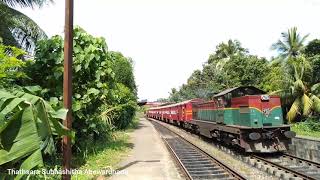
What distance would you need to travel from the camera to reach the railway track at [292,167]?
42.6 feet

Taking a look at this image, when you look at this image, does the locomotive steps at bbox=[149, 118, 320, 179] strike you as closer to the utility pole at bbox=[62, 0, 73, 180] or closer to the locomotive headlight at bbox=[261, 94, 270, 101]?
the locomotive headlight at bbox=[261, 94, 270, 101]

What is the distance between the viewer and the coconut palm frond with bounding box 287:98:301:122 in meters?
31.1

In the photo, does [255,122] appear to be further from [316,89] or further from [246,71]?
[246,71]

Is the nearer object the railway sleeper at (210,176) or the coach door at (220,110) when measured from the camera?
the railway sleeper at (210,176)

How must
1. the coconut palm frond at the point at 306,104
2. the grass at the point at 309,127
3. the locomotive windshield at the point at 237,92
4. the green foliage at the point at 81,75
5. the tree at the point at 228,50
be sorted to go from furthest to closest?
1. the tree at the point at 228,50
2. the coconut palm frond at the point at 306,104
3. the grass at the point at 309,127
4. the locomotive windshield at the point at 237,92
5. the green foliage at the point at 81,75

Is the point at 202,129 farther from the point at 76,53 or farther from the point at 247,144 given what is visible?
the point at 76,53

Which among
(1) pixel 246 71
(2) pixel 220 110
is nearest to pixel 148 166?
(2) pixel 220 110

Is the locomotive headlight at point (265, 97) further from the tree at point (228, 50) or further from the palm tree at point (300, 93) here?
the tree at point (228, 50)

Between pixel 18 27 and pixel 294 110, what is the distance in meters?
22.2

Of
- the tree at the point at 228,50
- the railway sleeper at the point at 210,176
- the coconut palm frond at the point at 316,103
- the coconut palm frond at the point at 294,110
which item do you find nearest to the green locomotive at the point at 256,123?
the railway sleeper at the point at 210,176

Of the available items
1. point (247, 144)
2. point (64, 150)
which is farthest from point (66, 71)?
point (247, 144)

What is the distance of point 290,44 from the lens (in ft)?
136

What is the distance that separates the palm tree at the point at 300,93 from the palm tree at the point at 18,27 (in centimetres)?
2118

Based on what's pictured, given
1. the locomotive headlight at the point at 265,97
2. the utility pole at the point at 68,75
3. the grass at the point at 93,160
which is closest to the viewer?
the utility pole at the point at 68,75
